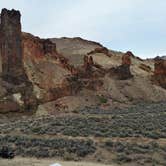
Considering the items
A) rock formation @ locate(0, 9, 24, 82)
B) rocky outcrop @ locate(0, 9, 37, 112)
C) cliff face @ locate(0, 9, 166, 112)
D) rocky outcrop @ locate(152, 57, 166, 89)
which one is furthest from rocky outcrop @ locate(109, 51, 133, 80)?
rock formation @ locate(0, 9, 24, 82)

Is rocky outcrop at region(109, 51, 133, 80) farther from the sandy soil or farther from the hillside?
the sandy soil

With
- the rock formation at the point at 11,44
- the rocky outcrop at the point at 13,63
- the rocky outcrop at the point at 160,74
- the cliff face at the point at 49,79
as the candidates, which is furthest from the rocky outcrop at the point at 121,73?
the rock formation at the point at 11,44

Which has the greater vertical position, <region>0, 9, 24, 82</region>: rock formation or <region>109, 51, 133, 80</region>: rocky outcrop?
<region>0, 9, 24, 82</region>: rock formation

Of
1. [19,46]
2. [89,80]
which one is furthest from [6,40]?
[89,80]

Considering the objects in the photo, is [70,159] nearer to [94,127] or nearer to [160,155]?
[160,155]

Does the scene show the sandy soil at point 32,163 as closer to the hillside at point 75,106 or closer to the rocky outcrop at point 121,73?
the hillside at point 75,106

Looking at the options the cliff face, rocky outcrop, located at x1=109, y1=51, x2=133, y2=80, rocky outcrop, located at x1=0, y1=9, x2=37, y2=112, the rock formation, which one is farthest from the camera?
rocky outcrop, located at x1=109, y1=51, x2=133, y2=80

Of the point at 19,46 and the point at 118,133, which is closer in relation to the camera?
the point at 118,133

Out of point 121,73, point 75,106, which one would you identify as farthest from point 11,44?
point 121,73

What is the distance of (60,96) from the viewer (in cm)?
6500

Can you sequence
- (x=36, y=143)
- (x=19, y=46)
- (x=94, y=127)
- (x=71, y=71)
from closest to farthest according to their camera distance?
(x=36, y=143), (x=94, y=127), (x=19, y=46), (x=71, y=71)

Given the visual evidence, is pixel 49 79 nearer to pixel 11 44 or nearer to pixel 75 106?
pixel 75 106

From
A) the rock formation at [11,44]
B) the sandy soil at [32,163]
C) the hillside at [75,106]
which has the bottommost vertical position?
the sandy soil at [32,163]

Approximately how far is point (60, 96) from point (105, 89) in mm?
6399
